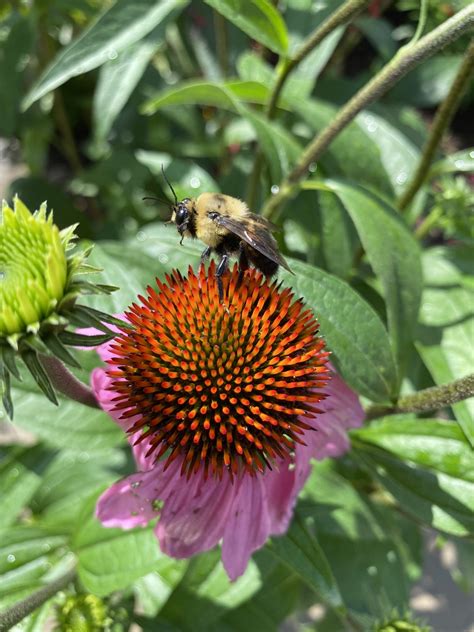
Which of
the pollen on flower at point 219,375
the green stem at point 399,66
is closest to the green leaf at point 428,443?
the pollen on flower at point 219,375

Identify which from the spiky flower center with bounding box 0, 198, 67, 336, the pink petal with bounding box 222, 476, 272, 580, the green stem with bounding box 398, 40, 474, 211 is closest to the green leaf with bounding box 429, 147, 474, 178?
the green stem with bounding box 398, 40, 474, 211

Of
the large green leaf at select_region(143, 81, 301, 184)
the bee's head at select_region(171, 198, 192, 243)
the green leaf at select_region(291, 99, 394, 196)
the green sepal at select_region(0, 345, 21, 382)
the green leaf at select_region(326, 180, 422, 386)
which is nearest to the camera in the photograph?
the green sepal at select_region(0, 345, 21, 382)

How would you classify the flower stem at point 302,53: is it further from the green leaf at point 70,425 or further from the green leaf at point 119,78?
the green leaf at point 70,425

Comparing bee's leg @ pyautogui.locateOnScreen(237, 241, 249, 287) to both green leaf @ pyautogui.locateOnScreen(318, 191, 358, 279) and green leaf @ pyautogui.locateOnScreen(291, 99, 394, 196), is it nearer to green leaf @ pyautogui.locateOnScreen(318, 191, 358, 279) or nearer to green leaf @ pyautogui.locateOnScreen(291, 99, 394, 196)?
green leaf @ pyautogui.locateOnScreen(318, 191, 358, 279)

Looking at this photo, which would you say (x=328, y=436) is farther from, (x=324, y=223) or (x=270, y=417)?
(x=324, y=223)

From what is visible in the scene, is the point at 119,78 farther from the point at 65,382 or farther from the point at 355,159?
the point at 65,382
